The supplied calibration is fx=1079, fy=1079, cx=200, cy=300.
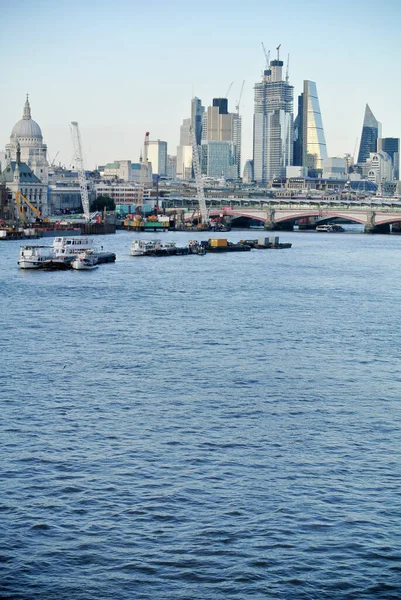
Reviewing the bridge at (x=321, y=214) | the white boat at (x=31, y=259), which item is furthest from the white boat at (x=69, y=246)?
the bridge at (x=321, y=214)

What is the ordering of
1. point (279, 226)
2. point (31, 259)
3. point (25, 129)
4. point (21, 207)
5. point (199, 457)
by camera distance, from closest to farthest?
1. point (199, 457)
2. point (31, 259)
3. point (21, 207)
4. point (279, 226)
5. point (25, 129)

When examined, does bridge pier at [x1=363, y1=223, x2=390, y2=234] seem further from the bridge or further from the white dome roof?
the white dome roof

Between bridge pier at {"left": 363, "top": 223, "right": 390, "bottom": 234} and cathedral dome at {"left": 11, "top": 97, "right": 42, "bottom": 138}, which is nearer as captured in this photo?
bridge pier at {"left": 363, "top": 223, "right": 390, "bottom": 234}

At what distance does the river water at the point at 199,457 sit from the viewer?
41.7 ft

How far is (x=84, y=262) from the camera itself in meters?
53.0

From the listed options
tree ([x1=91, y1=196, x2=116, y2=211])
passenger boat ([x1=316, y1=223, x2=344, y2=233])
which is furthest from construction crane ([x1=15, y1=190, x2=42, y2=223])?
passenger boat ([x1=316, y1=223, x2=344, y2=233])

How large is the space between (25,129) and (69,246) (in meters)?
105

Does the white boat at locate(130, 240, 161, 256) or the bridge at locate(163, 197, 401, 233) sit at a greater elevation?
the bridge at locate(163, 197, 401, 233)

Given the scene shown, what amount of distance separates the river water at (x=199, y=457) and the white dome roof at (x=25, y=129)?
127595 millimetres

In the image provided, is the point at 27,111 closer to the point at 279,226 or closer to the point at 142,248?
the point at 279,226

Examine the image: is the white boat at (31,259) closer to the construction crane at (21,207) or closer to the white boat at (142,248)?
the white boat at (142,248)

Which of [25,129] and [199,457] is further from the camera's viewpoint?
[25,129]

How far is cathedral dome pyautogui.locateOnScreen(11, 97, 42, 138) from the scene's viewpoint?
157 m

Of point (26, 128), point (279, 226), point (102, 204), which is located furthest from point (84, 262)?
point (26, 128)
